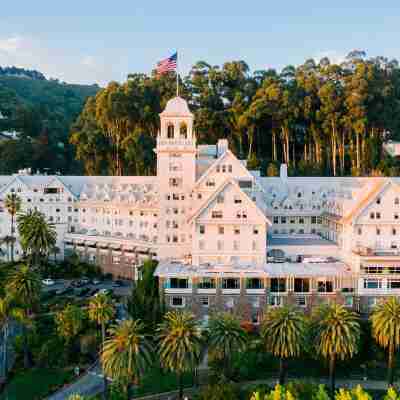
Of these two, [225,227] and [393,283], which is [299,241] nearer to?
[225,227]

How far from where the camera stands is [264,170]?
89.8 m

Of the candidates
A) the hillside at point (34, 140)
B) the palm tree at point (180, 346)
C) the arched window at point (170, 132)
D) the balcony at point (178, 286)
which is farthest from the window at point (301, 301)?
the hillside at point (34, 140)

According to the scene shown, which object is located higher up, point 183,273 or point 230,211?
point 230,211

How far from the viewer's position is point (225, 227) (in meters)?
51.9

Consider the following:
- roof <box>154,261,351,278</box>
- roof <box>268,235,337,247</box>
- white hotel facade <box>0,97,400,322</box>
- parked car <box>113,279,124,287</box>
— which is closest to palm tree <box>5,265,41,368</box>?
roof <box>154,261,351,278</box>

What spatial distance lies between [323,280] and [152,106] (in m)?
Result: 57.2

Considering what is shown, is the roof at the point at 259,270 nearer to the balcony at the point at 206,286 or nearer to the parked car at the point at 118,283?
the balcony at the point at 206,286

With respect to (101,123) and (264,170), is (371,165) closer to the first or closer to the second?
(264,170)

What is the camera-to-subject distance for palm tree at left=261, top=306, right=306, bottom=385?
38594mm

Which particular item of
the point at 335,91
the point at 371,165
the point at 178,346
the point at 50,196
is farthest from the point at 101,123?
the point at 178,346

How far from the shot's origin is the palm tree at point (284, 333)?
38594 mm

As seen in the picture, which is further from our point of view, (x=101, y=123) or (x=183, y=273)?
(x=101, y=123)

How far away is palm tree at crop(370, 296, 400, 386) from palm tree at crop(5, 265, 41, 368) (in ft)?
101

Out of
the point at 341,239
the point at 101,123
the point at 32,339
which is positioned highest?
the point at 101,123
